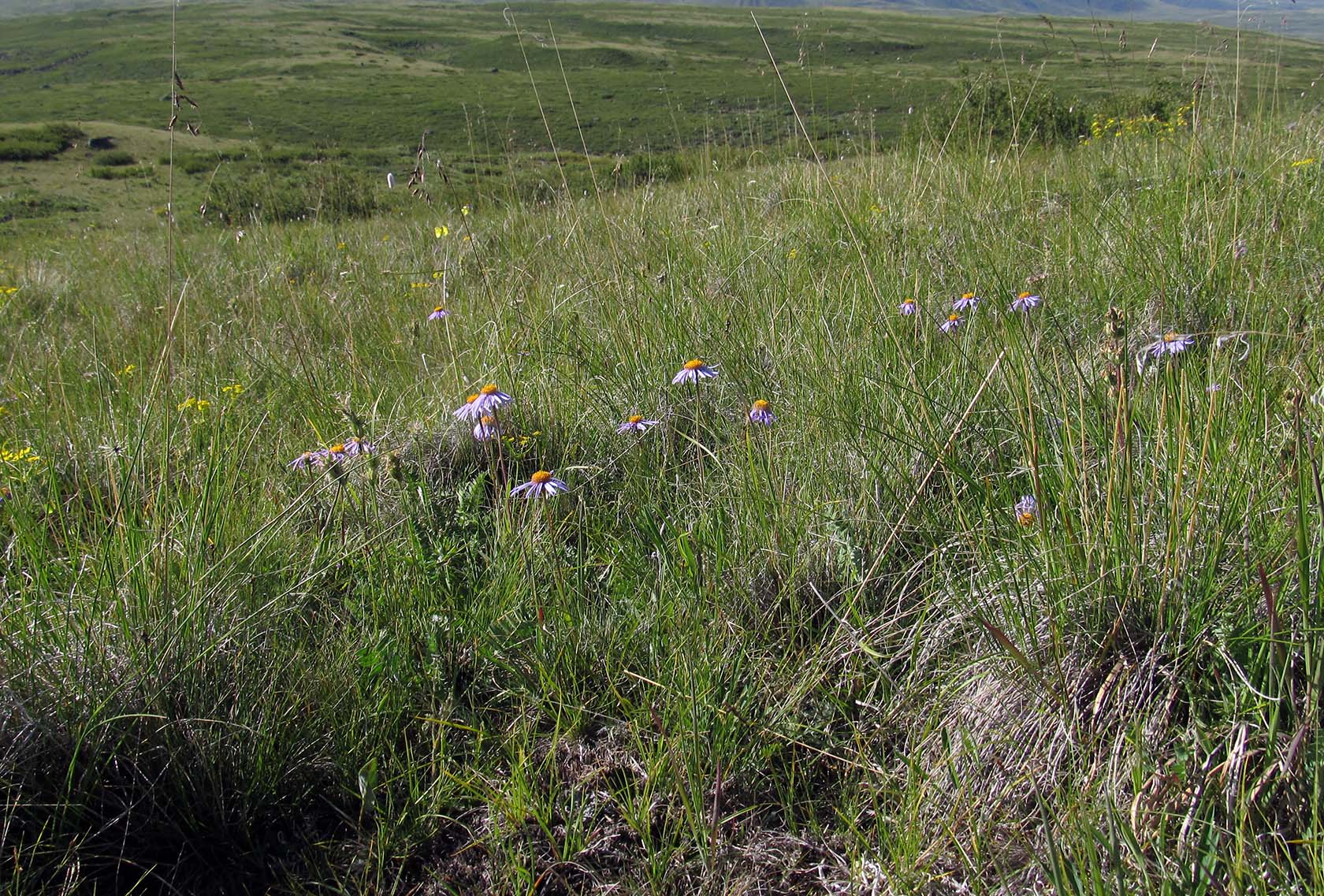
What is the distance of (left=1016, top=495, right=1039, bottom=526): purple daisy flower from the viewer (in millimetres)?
1218

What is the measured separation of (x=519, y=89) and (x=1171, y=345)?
50249mm

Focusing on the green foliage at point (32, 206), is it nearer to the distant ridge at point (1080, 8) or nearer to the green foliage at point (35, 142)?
the green foliage at point (35, 142)

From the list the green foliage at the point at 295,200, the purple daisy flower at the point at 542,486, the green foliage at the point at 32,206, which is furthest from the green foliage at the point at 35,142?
the purple daisy flower at the point at 542,486

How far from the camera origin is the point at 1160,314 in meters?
1.93

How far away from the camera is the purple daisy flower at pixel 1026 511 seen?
1218mm

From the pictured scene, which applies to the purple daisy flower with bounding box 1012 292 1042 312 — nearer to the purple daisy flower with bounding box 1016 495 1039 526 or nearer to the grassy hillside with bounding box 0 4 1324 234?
the purple daisy flower with bounding box 1016 495 1039 526

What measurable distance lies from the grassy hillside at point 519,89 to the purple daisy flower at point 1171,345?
2.90 ft

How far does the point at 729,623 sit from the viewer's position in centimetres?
121

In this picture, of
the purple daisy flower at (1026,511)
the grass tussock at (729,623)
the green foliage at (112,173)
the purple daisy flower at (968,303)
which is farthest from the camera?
the green foliage at (112,173)

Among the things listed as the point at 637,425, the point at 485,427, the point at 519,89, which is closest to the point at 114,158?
the point at 485,427

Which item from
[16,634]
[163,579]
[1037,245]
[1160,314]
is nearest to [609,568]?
[163,579]

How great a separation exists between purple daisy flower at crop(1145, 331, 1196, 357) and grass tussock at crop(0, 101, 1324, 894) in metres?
0.02

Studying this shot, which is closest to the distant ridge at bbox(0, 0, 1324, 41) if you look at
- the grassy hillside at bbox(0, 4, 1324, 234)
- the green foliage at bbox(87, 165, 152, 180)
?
the grassy hillside at bbox(0, 4, 1324, 234)

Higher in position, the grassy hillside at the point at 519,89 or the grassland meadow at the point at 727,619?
the grassy hillside at the point at 519,89
